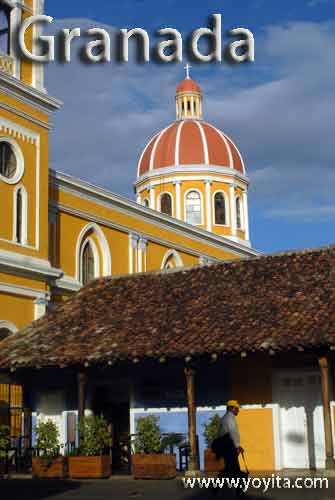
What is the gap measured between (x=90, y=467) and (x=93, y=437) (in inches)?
24.4

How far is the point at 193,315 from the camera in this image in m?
19.6

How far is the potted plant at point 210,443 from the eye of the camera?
17.9 meters

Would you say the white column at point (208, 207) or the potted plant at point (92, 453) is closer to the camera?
the potted plant at point (92, 453)

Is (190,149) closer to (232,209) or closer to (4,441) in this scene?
(232,209)

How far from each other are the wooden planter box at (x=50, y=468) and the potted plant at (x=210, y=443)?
3.00 m

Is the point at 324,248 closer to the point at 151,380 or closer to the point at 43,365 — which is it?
the point at 151,380

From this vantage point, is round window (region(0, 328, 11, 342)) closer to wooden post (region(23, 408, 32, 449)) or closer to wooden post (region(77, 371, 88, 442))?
wooden post (region(23, 408, 32, 449))

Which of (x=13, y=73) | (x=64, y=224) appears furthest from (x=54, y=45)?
(x=64, y=224)

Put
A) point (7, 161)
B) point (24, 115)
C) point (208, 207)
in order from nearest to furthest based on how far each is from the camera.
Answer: point (7, 161)
point (24, 115)
point (208, 207)

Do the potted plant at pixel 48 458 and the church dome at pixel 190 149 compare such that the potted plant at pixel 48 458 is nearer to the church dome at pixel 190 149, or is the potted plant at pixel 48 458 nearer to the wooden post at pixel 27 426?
the wooden post at pixel 27 426

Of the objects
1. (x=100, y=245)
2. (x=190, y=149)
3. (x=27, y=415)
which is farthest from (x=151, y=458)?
(x=190, y=149)

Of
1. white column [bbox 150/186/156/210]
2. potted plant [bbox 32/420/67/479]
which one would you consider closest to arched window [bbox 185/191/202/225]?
white column [bbox 150/186/156/210]

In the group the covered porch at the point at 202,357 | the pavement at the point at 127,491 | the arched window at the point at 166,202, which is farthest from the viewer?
the arched window at the point at 166,202

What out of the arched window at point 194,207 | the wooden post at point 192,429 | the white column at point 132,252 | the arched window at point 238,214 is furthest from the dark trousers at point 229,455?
the arched window at point 238,214
